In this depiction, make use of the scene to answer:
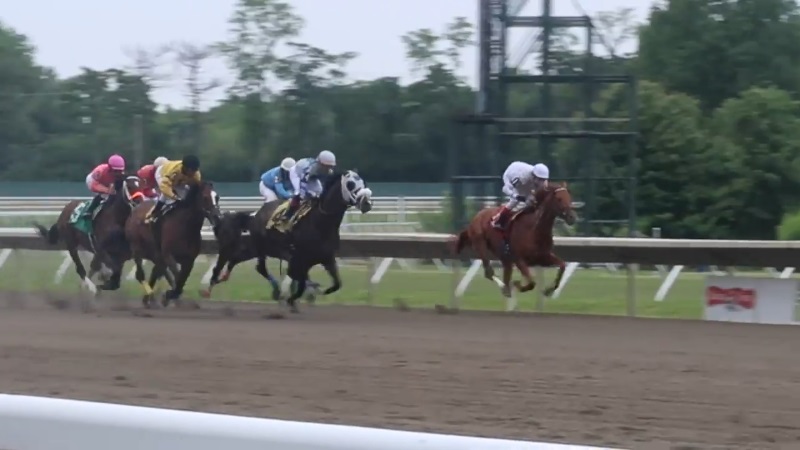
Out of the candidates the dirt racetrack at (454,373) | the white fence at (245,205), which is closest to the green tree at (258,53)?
the white fence at (245,205)

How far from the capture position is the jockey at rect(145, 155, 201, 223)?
44.0 ft

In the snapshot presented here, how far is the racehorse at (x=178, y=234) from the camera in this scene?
530 inches

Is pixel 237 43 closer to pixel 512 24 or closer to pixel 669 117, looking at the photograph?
pixel 669 117

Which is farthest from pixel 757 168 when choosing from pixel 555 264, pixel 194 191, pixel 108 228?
pixel 194 191

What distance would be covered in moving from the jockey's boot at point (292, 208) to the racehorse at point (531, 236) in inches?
82.8

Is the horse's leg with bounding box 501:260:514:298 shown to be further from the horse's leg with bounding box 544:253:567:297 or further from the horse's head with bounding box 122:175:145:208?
the horse's head with bounding box 122:175:145:208

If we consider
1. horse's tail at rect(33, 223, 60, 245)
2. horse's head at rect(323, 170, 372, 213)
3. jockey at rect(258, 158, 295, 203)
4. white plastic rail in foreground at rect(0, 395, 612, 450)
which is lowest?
horse's tail at rect(33, 223, 60, 245)

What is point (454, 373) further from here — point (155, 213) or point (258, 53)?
point (258, 53)

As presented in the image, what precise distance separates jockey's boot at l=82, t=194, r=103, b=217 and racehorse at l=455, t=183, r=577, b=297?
4.24 m

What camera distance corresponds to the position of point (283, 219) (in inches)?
545

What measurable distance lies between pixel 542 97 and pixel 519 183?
809cm

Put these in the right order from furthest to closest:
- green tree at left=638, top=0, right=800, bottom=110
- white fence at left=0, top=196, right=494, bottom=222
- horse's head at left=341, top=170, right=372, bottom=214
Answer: green tree at left=638, top=0, right=800, bottom=110
white fence at left=0, top=196, right=494, bottom=222
horse's head at left=341, top=170, right=372, bottom=214

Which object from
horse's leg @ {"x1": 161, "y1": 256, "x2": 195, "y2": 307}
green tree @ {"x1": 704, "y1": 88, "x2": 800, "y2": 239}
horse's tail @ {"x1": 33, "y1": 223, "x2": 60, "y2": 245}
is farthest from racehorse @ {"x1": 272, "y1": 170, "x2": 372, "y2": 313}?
green tree @ {"x1": 704, "y1": 88, "x2": 800, "y2": 239}

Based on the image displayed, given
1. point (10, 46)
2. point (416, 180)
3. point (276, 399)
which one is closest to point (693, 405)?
point (276, 399)
